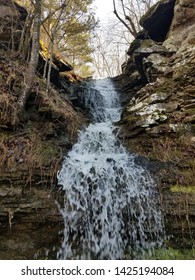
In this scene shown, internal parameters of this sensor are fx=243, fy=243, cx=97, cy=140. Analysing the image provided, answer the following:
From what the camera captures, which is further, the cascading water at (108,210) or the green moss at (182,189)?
the green moss at (182,189)

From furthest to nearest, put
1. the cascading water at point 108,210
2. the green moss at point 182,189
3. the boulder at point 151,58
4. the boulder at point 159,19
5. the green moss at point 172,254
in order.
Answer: the boulder at point 159,19 < the boulder at point 151,58 < the green moss at point 182,189 < the cascading water at point 108,210 < the green moss at point 172,254

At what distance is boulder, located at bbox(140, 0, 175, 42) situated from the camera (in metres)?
10.6

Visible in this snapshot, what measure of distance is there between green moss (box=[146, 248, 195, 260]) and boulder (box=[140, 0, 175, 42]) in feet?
32.8

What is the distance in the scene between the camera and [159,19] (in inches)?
433

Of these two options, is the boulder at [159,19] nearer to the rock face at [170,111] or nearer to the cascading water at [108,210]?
the rock face at [170,111]

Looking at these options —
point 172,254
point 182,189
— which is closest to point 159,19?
point 182,189

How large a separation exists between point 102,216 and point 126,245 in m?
0.65

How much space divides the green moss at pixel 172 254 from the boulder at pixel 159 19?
9.99 metres

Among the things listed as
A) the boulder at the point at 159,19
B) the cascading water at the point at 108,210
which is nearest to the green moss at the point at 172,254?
the cascading water at the point at 108,210

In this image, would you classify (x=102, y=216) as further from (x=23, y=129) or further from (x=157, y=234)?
(x=23, y=129)

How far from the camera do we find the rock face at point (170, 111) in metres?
4.52

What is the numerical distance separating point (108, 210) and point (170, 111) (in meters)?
3.48

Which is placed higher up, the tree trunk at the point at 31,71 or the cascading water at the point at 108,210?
the tree trunk at the point at 31,71

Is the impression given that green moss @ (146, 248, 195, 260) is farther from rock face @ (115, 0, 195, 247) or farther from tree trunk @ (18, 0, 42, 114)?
tree trunk @ (18, 0, 42, 114)
